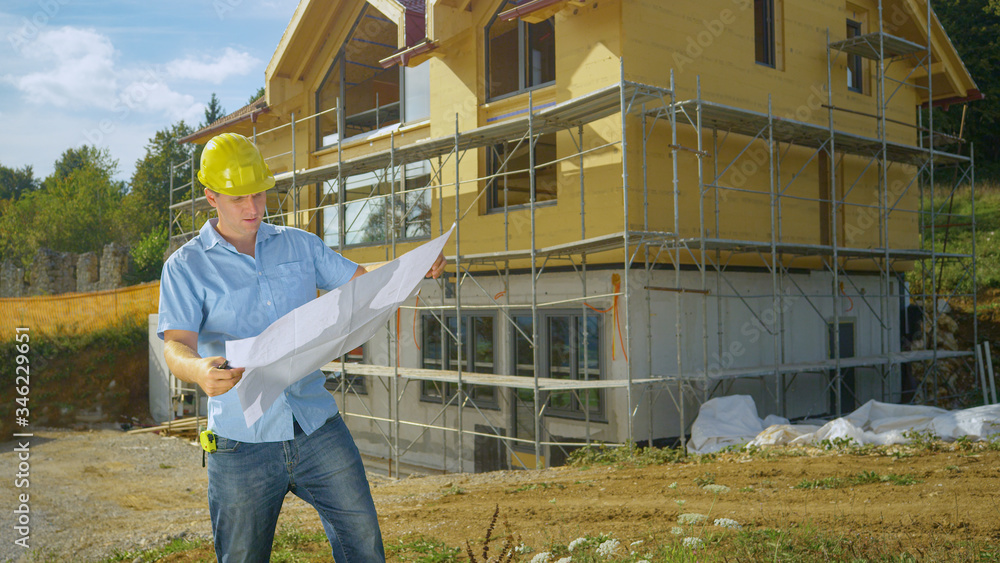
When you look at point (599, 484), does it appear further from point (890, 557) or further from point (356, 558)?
point (356, 558)

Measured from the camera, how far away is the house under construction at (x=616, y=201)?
11852 mm

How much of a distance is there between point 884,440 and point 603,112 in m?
6.09

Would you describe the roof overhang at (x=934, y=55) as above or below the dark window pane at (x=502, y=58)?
above

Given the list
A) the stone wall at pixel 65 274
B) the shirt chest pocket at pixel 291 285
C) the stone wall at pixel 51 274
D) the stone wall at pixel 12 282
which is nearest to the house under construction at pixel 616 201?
the shirt chest pocket at pixel 291 285

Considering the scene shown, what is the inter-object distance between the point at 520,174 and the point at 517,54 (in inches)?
90.4

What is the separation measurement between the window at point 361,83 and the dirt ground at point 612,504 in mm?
8918

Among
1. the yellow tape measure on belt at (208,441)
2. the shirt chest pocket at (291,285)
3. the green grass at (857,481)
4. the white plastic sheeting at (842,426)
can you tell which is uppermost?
the shirt chest pocket at (291,285)

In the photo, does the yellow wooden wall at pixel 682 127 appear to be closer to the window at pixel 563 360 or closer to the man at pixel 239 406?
the window at pixel 563 360

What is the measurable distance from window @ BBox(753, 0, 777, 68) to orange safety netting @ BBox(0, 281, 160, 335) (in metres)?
17.1

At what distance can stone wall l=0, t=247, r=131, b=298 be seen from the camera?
88.0 ft

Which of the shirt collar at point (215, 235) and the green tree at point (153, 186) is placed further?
the green tree at point (153, 186)

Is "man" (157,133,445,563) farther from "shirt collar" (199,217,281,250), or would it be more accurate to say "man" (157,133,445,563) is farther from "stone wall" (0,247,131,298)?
"stone wall" (0,247,131,298)
